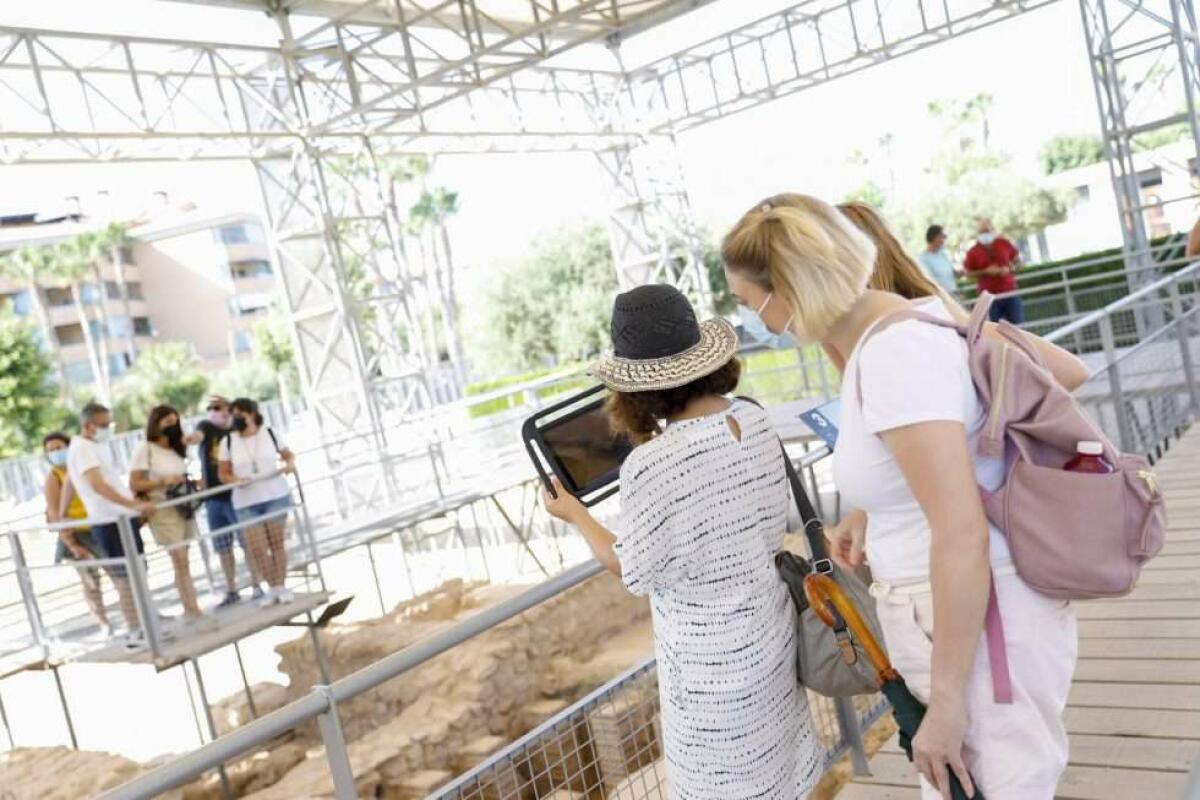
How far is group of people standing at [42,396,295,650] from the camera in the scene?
7.57 m

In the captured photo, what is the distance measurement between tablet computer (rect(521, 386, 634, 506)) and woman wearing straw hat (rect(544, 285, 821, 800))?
98 millimetres

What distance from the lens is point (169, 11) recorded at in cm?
1196

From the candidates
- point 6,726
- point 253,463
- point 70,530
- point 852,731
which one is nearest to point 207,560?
point 253,463

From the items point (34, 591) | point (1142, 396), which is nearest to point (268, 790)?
point (34, 591)

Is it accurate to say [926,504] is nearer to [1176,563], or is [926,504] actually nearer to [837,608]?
[837,608]

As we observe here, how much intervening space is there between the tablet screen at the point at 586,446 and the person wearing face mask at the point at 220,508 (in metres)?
6.17

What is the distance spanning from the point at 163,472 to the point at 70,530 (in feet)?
2.77

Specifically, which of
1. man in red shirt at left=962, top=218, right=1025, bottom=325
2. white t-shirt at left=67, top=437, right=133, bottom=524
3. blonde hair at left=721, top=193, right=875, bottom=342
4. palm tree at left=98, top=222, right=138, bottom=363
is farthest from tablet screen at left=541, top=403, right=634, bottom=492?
palm tree at left=98, top=222, right=138, bottom=363

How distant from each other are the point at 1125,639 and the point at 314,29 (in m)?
12.4

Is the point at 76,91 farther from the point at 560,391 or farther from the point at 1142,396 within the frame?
the point at 1142,396

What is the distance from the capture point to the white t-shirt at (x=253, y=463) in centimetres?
836

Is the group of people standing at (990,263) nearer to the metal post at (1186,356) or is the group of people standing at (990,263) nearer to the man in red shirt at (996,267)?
the man in red shirt at (996,267)

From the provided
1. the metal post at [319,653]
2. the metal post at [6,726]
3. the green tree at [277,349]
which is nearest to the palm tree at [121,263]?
the green tree at [277,349]

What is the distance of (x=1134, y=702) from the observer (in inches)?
126
